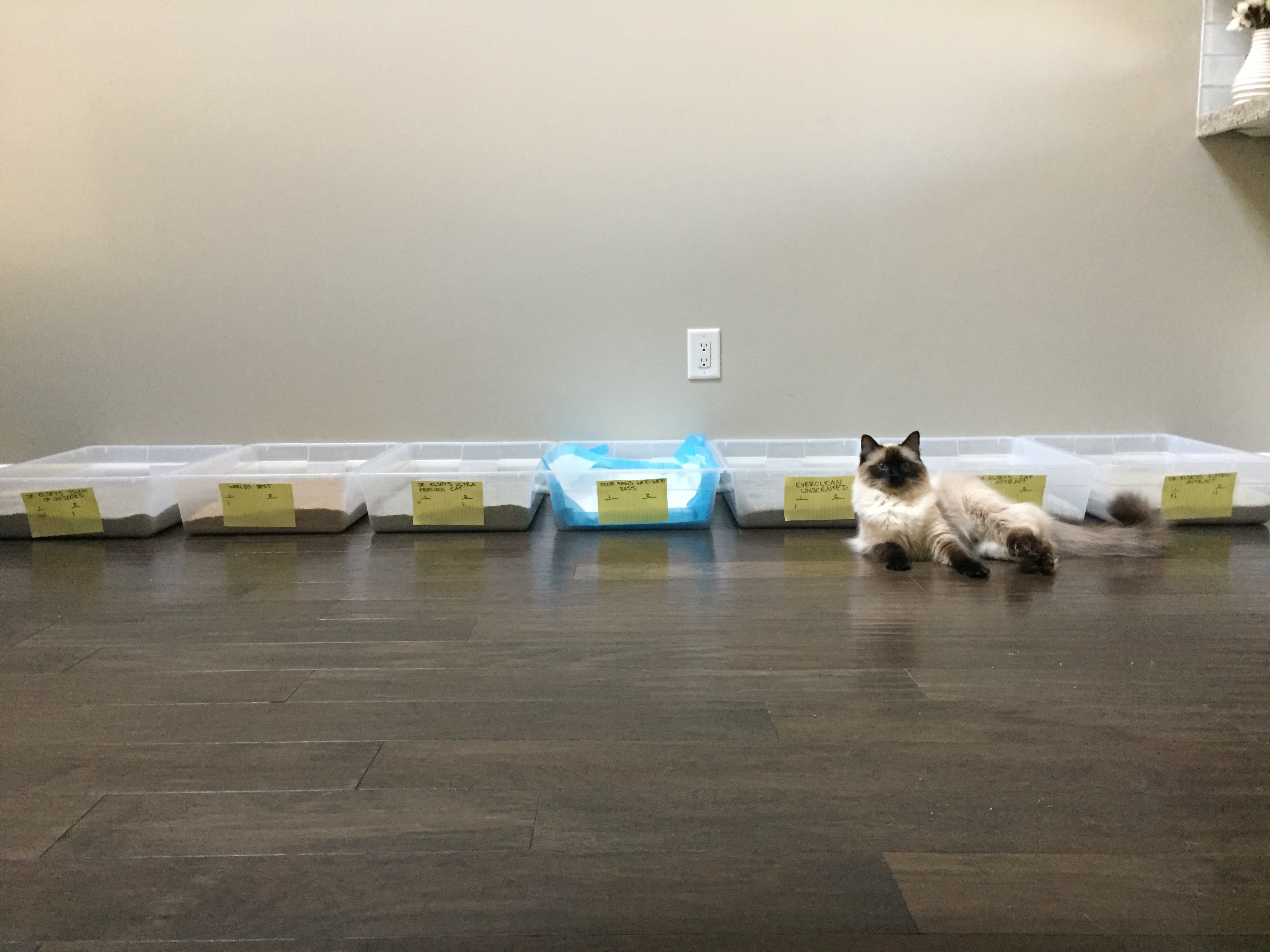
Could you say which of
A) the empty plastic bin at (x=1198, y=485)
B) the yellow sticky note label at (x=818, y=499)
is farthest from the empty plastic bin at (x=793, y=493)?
the empty plastic bin at (x=1198, y=485)

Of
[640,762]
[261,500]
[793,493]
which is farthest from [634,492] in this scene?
[640,762]

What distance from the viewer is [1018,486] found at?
1790 mm

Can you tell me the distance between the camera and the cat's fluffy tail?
5.39 feet

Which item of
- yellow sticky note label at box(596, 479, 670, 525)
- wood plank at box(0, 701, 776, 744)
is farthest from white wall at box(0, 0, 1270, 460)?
wood plank at box(0, 701, 776, 744)

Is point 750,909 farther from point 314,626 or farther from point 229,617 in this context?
point 229,617

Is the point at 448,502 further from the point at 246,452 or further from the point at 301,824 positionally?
the point at 301,824

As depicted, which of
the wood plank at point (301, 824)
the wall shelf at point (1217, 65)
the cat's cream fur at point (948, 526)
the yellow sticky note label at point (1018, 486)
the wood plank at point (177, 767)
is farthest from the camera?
the wall shelf at point (1217, 65)

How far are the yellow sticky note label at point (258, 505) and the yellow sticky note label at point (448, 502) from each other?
281mm

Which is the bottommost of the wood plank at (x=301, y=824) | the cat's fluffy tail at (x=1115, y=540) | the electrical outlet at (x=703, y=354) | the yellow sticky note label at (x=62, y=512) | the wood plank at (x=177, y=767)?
the wood plank at (x=301, y=824)

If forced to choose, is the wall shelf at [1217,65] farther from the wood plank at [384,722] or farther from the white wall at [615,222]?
the wood plank at [384,722]

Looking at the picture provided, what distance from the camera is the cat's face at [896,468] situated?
5.36ft

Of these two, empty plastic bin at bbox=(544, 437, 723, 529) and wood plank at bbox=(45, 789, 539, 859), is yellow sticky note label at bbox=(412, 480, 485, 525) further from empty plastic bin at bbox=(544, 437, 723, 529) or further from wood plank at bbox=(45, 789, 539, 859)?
wood plank at bbox=(45, 789, 539, 859)

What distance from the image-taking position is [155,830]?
81cm

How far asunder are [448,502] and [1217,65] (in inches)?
82.2
